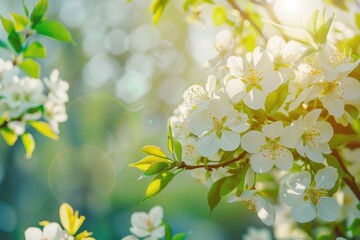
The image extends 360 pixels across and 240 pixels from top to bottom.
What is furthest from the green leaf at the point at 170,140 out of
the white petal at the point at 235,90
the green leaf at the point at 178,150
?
the white petal at the point at 235,90

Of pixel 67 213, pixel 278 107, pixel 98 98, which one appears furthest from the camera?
pixel 98 98

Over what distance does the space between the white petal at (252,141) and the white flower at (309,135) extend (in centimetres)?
5

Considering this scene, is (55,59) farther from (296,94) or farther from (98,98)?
(296,94)

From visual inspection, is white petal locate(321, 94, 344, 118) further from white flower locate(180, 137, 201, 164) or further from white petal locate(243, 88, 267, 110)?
white flower locate(180, 137, 201, 164)

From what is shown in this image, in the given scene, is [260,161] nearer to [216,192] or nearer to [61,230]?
[216,192]

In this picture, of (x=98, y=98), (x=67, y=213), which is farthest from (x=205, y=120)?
(x=98, y=98)

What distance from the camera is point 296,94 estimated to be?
113cm

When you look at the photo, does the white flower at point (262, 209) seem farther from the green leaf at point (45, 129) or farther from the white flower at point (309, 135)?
the green leaf at point (45, 129)

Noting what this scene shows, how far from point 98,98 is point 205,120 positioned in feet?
33.2

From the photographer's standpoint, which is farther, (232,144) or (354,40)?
(354,40)

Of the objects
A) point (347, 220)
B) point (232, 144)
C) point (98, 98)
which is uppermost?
point (232, 144)

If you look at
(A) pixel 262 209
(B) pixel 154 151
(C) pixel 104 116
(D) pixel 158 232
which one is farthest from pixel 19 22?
(C) pixel 104 116

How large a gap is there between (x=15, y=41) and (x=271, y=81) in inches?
24.2

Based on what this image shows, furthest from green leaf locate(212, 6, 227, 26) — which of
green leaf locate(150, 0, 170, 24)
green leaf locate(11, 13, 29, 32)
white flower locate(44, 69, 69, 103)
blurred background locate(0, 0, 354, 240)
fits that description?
blurred background locate(0, 0, 354, 240)
